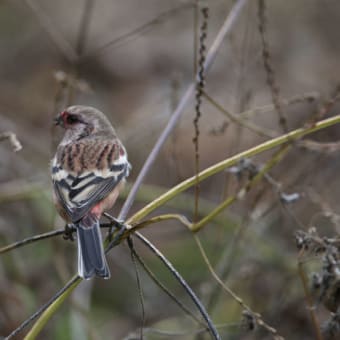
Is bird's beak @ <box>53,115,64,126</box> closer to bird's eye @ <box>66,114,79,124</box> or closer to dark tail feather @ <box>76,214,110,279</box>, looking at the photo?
bird's eye @ <box>66,114,79,124</box>

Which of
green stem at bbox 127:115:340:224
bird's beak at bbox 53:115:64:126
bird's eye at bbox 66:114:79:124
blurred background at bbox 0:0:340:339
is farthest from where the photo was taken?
blurred background at bbox 0:0:340:339

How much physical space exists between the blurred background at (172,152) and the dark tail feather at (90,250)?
0.45m

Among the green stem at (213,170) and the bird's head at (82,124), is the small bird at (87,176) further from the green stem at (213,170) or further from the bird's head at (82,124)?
the green stem at (213,170)

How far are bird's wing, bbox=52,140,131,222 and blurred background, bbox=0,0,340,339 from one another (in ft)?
0.87

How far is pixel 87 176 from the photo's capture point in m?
4.73

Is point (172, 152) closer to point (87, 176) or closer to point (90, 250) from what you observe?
point (87, 176)

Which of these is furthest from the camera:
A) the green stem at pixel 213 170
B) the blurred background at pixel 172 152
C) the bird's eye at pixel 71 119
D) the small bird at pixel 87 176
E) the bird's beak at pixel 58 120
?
the blurred background at pixel 172 152

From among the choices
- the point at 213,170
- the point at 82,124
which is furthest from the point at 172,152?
the point at 213,170

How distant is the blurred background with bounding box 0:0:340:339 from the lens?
5.71 metres

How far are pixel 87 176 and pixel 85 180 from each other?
0.19ft

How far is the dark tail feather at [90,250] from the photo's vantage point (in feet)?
12.3

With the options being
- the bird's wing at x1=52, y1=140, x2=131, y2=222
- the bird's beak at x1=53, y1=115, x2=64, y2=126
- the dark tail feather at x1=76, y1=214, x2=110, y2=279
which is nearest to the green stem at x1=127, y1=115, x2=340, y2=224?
the dark tail feather at x1=76, y1=214, x2=110, y2=279

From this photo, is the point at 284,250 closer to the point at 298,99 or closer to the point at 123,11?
the point at 298,99

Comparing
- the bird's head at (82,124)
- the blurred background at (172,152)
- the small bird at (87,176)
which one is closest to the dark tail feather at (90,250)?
the small bird at (87,176)
